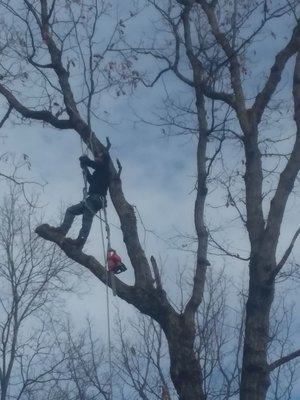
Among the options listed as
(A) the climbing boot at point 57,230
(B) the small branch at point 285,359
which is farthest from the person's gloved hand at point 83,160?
(B) the small branch at point 285,359

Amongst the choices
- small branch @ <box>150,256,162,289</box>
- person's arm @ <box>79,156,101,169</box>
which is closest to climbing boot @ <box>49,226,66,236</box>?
person's arm @ <box>79,156,101,169</box>

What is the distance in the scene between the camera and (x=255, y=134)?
1057 centimetres

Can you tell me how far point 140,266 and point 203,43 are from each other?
10.8 feet

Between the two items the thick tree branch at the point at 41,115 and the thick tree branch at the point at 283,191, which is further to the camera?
the thick tree branch at the point at 41,115

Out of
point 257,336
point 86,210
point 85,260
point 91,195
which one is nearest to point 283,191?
point 257,336

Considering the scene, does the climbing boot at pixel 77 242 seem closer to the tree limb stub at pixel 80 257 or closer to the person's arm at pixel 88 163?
the tree limb stub at pixel 80 257

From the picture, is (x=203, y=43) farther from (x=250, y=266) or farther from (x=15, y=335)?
(x=15, y=335)

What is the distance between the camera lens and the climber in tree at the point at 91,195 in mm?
10797

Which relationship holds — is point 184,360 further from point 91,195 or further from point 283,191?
point 91,195

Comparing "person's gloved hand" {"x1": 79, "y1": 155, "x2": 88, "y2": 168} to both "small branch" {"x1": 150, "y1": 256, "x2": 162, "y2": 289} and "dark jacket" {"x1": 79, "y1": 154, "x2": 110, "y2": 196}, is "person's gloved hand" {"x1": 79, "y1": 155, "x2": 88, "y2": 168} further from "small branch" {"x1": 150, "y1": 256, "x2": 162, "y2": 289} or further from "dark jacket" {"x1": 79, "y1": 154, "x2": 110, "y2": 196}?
"small branch" {"x1": 150, "y1": 256, "x2": 162, "y2": 289}

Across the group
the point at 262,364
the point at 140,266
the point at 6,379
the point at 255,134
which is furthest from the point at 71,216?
the point at 6,379

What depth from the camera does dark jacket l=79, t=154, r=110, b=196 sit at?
10805 millimetres

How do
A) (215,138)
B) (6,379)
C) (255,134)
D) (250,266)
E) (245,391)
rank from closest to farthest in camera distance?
(245,391) → (250,266) → (255,134) → (215,138) → (6,379)

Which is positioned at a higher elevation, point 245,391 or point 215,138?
point 215,138
